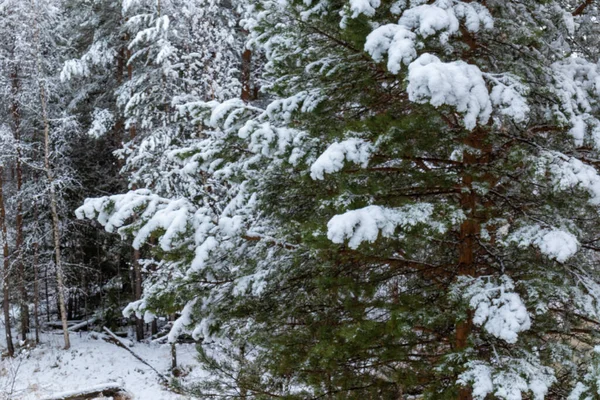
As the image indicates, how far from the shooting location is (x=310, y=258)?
4.70 metres

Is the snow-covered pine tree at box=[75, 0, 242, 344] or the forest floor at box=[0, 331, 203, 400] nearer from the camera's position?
the snow-covered pine tree at box=[75, 0, 242, 344]

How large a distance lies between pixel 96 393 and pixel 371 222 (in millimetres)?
7138

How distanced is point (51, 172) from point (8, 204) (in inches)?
91.6

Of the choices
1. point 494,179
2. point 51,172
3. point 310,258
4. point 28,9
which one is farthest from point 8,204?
point 494,179

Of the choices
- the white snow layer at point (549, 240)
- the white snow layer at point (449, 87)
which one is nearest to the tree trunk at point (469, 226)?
the white snow layer at point (549, 240)

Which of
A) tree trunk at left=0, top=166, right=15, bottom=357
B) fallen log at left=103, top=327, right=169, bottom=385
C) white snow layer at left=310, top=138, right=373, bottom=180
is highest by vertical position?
white snow layer at left=310, top=138, right=373, bottom=180

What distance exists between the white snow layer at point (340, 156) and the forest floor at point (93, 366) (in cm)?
924

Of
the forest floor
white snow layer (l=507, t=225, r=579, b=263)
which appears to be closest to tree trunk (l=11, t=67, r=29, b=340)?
the forest floor

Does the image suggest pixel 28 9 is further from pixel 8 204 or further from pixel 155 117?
pixel 8 204

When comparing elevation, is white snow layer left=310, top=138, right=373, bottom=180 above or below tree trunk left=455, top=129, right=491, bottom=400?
above

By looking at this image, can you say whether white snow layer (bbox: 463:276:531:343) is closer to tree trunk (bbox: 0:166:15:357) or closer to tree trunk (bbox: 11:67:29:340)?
tree trunk (bbox: 11:67:29:340)

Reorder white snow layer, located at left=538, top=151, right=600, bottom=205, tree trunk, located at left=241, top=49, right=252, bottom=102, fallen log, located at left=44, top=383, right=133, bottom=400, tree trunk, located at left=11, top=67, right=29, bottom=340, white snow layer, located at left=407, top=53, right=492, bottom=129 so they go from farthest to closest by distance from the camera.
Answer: tree trunk, located at left=11, top=67, right=29, bottom=340 < tree trunk, located at left=241, top=49, right=252, bottom=102 < fallen log, located at left=44, top=383, right=133, bottom=400 < white snow layer, located at left=538, top=151, right=600, bottom=205 < white snow layer, located at left=407, top=53, right=492, bottom=129

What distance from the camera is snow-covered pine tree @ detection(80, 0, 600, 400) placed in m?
3.22

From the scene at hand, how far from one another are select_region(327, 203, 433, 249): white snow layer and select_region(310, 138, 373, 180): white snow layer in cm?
33
